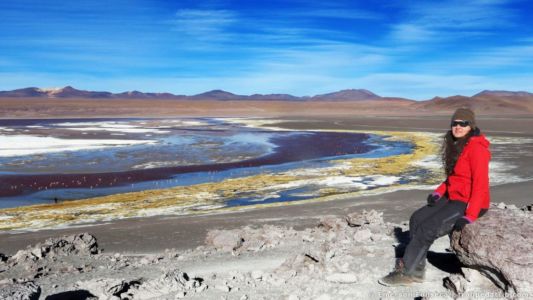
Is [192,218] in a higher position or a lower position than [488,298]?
lower

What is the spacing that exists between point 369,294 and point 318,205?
7450 mm

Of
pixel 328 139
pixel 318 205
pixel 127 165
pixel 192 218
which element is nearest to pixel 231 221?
pixel 192 218

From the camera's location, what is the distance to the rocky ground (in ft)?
16.3

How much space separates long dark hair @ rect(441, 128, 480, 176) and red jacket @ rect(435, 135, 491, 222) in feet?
0.25

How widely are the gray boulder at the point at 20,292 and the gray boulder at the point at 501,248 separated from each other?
399 centimetres

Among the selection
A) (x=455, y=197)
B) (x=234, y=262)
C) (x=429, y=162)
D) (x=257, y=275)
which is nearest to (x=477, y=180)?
(x=455, y=197)

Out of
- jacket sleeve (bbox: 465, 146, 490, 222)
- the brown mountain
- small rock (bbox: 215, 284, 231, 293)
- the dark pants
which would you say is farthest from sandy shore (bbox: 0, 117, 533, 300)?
the brown mountain

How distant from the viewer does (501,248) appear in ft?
15.3

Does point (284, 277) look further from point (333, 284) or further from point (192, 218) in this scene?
point (192, 218)

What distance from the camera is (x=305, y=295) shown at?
5266 mm

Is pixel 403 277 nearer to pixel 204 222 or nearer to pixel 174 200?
pixel 204 222

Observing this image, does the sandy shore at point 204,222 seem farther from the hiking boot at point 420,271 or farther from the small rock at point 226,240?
the hiking boot at point 420,271

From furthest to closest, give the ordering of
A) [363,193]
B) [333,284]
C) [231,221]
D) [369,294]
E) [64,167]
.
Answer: [64,167] → [363,193] → [231,221] → [333,284] → [369,294]

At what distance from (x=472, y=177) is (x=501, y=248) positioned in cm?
69
